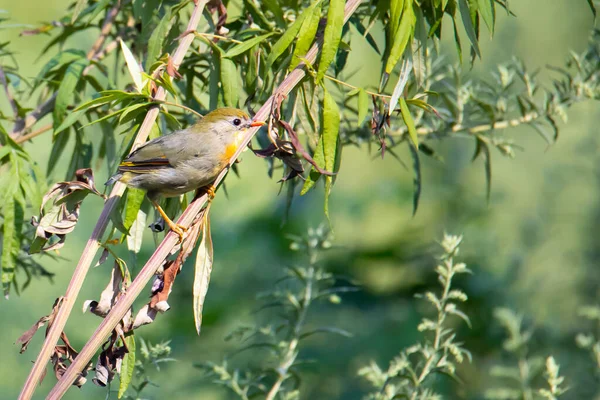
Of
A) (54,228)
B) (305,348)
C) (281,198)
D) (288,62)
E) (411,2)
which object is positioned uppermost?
(411,2)

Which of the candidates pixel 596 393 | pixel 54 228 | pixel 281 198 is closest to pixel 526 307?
pixel 596 393

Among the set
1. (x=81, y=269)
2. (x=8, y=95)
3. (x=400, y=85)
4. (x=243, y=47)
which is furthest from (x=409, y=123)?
(x=8, y=95)

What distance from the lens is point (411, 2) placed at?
1882mm

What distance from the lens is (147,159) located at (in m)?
2.33

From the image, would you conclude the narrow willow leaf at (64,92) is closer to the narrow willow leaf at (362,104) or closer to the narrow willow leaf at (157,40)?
the narrow willow leaf at (157,40)

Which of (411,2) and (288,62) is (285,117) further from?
(411,2)

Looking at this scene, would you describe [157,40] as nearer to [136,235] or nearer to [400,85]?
[136,235]

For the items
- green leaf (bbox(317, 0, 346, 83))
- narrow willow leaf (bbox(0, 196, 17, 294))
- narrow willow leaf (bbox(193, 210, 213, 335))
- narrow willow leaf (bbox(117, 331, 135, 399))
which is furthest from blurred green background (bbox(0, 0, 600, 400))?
green leaf (bbox(317, 0, 346, 83))

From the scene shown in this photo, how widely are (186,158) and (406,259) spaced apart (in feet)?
9.21

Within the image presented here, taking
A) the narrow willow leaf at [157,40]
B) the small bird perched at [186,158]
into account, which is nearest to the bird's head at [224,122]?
the small bird perched at [186,158]

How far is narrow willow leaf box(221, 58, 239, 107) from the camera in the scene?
2.16 m

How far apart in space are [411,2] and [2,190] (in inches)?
55.7

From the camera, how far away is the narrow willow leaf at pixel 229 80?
7.07ft

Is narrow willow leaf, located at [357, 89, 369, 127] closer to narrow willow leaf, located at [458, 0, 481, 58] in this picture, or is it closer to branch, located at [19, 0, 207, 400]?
narrow willow leaf, located at [458, 0, 481, 58]
